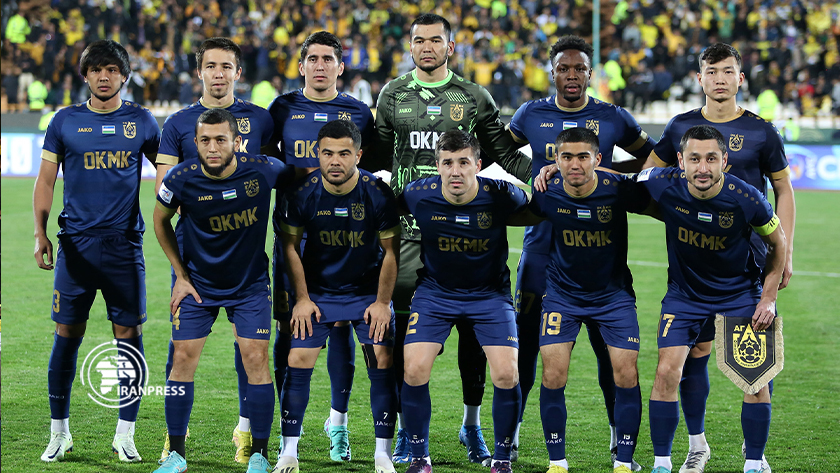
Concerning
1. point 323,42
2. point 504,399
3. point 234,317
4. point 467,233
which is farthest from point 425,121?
point 504,399

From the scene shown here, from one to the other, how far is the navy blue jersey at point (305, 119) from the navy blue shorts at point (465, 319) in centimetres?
124

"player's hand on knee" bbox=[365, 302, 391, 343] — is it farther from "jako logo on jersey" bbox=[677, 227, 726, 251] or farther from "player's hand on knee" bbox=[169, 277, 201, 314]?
"jako logo on jersey" bbox=[677, 227, 726, 251]

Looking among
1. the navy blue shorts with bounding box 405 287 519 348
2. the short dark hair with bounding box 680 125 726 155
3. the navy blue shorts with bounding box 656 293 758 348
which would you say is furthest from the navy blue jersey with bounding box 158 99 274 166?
the navy blue shorts with bounding box 656 293 758 348

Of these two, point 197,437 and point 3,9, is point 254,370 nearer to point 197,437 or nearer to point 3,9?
point 197,437

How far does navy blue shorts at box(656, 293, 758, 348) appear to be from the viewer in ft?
16.6

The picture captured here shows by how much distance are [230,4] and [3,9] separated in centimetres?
719

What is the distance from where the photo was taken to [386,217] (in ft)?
17.2

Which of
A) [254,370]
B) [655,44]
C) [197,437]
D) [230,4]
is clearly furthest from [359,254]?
[230,4]

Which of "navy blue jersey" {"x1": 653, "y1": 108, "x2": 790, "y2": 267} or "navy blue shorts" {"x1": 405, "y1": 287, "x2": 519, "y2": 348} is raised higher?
"navy blue jersey" {"x1": 653, "y1": 108, "x2": 790, "y2": 267}

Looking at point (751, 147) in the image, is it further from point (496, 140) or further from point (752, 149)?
point (496, 140)

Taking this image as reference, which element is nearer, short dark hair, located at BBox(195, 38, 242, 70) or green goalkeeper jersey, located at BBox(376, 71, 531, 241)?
short dark hair, located at BBox(195, 38, 242, 70)

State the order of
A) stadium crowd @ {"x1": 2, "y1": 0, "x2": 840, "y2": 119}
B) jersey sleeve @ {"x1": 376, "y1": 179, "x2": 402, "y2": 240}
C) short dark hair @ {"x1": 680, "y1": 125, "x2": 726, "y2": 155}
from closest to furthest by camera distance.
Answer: short dark hair @ {"x1": 680, "y1": 125, "x2": 726, "y2": 155} < jersey sleeve @ {"x1": 376, "y1": 179, "x2": 402, "y2": 240} < stadium crowd @ {"x1": 2, "y1": 0, "x2": 840, "y2": 119}

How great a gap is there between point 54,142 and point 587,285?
3404 millimetres

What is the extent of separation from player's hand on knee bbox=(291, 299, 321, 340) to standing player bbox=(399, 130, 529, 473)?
568mm
